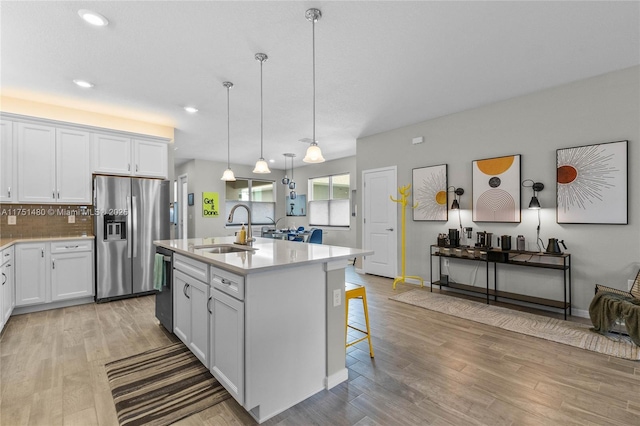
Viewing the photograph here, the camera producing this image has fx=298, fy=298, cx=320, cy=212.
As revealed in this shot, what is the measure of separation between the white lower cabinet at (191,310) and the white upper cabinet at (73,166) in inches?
100

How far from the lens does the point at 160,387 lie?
2127 millimetres

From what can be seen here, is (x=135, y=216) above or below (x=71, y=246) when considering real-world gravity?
above

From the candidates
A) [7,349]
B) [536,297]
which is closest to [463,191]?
[536,297]

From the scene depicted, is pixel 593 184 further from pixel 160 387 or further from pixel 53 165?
pixel 53 165

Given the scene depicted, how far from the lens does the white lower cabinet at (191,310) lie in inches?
87.1

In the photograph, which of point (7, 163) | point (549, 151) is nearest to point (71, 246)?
point (7, 163)

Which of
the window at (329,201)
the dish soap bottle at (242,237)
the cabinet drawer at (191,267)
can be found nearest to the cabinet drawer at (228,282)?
the cabinet drawer at (191,267)

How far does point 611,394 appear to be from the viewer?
2023 mm

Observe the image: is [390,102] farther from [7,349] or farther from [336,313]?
[7,349]

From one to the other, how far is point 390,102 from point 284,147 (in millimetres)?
3221

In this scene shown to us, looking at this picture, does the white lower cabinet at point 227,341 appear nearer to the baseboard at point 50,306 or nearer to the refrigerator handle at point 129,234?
the refrigerator handle at point 129,234

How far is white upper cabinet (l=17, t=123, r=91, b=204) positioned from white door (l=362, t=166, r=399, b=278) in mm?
4534

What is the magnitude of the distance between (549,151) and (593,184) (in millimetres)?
601

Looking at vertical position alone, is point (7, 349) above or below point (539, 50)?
below
